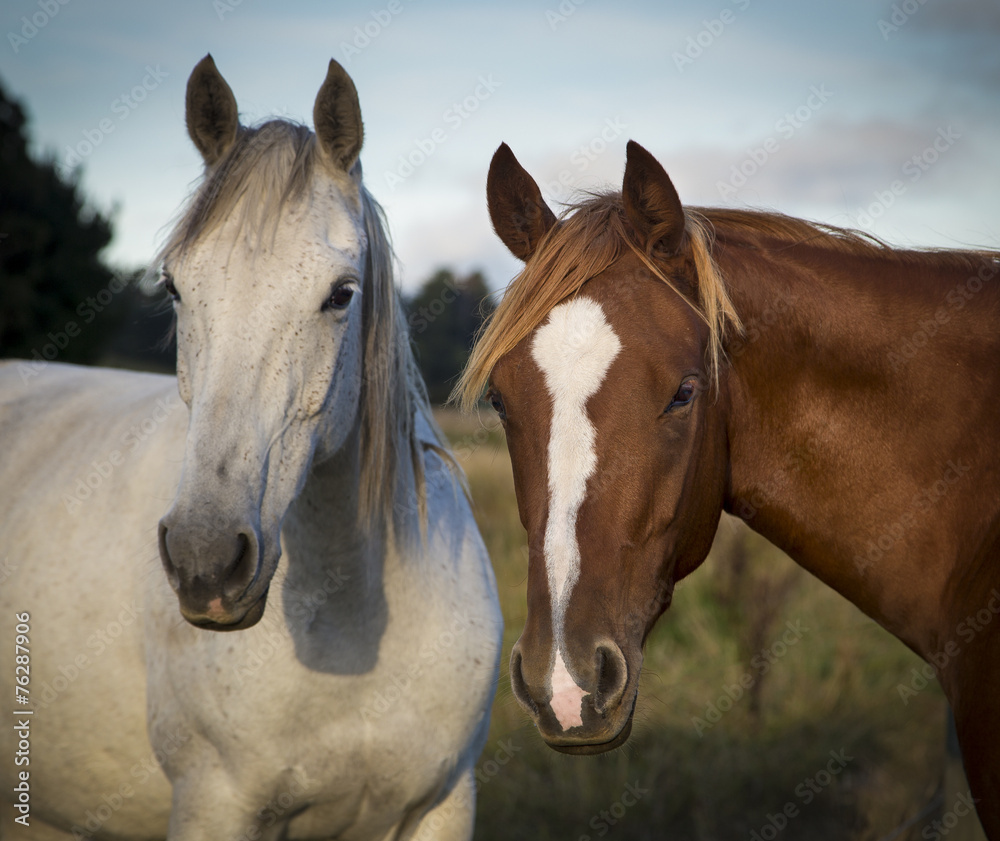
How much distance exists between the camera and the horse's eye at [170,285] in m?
2.21

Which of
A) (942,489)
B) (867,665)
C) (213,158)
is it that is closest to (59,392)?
(213,158)

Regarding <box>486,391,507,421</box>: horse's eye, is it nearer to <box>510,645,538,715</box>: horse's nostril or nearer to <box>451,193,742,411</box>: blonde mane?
<box>451,193,742,411</box>: blonde mane

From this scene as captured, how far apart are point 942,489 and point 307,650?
199 centimetres

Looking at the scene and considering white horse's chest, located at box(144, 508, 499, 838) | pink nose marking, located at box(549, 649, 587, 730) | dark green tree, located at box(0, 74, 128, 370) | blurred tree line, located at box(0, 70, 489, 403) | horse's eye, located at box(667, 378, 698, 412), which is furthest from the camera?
dark green tree, located at box(0, 74, 128, 370)

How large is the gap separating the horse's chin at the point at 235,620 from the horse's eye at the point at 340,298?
81cm

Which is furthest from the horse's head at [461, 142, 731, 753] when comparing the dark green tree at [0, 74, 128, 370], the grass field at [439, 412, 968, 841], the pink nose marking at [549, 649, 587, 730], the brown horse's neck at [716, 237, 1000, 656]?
the dark green tree at [0, 74, 128, 370]

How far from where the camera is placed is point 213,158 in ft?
7.93

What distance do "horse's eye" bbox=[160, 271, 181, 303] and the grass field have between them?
5.32 feet

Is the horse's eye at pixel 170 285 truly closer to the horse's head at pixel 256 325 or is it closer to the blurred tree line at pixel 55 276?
the horse's head at pixel 256 325

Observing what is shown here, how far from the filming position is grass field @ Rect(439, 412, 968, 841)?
4555 millimetres

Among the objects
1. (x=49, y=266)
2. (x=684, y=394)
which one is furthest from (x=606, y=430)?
(x=49, y=266)

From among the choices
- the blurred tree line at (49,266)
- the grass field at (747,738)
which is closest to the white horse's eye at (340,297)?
the grass field at (747,738)

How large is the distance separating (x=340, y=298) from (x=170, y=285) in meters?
0.53

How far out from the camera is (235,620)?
1848 millimetres
